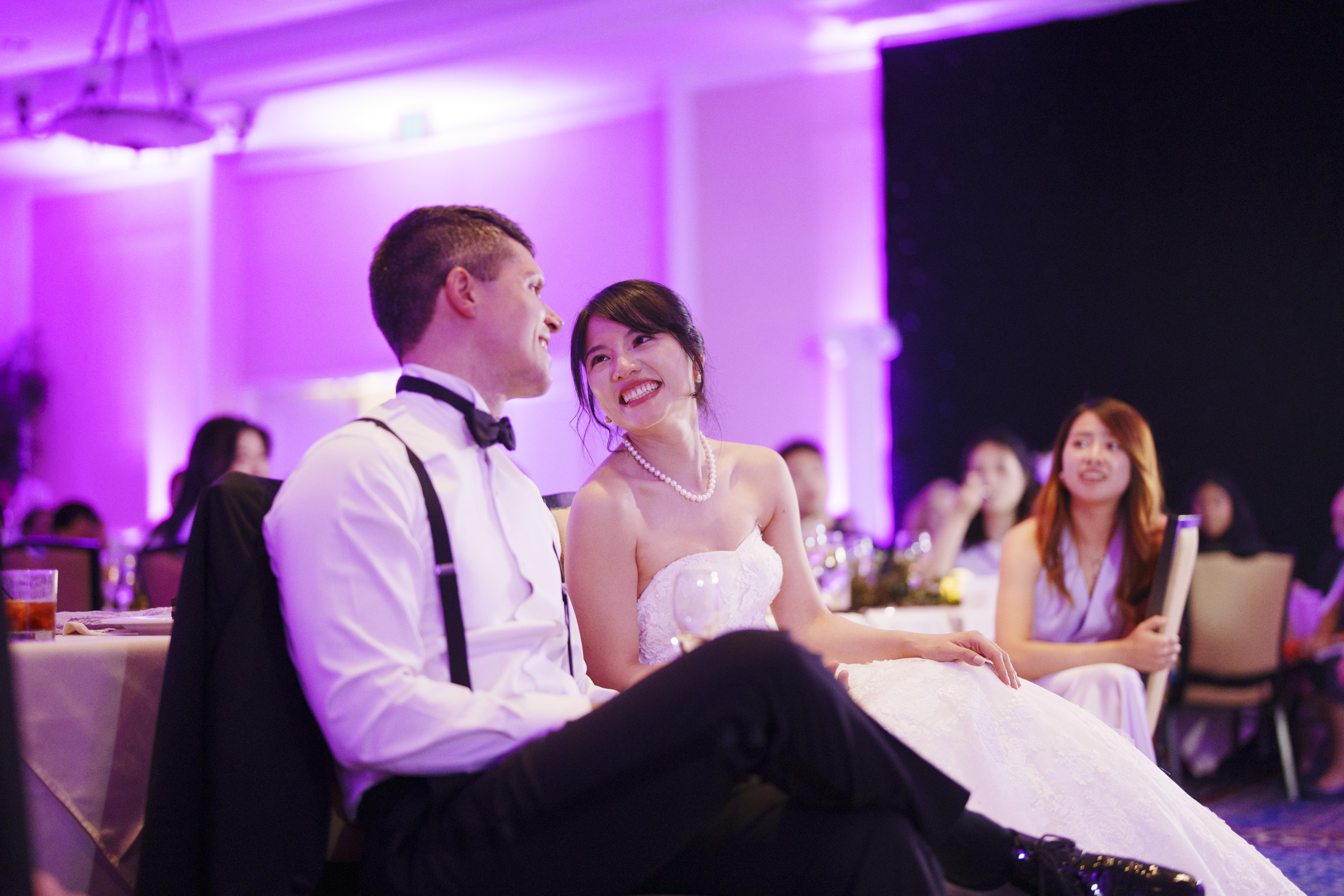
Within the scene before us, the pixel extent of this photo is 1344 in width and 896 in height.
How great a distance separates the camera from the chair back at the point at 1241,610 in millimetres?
5012

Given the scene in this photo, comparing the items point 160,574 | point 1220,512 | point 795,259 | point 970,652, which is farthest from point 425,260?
point 795,259

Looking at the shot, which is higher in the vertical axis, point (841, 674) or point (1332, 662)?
point (841, 674)

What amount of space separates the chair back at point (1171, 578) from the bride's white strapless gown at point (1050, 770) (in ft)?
2.77

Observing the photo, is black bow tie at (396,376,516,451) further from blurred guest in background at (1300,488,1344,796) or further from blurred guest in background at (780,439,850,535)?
blurred guest in background at (1300,488,1344,796)

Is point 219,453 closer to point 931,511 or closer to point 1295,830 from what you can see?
point 931,511

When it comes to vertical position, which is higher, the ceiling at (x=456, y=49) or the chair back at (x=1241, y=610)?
the ceiling at (x=456, y=49)

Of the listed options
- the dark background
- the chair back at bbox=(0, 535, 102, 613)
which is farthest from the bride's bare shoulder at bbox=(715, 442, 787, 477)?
the dark background

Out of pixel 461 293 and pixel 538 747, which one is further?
pixel 461 293

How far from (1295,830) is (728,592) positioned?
3046 millimetres

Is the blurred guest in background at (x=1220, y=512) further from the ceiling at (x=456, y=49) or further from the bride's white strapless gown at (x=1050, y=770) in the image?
the bride's white strapless gown at (x=1050, y=770)

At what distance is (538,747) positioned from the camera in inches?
57.8

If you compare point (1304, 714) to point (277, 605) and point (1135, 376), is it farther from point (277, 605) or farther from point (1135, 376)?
point (277, 605)

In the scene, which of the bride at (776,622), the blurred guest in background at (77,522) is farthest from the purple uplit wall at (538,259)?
the bride at (776,622)

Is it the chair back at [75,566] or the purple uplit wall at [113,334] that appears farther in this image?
the purple uplit wall at [113,334]
